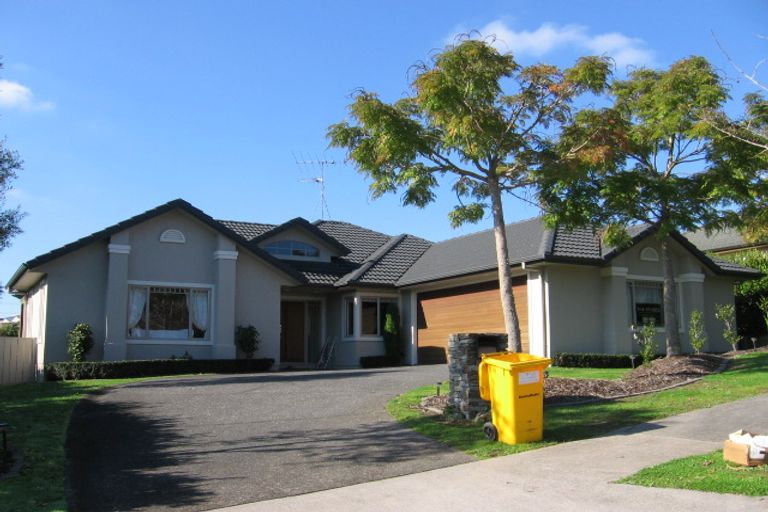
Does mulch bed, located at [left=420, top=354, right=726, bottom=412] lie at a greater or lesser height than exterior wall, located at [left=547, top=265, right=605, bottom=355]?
lesser

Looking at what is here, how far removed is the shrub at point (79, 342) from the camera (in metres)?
18.6

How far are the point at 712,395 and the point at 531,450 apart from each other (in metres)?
4.72

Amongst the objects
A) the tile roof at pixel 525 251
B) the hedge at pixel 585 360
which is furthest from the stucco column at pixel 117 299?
the hedge at pixel 585 360

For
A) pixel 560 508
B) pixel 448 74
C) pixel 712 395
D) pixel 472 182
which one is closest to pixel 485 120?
pixel 448 74

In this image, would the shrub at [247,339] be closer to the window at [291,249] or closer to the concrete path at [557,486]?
the window at [291,249]

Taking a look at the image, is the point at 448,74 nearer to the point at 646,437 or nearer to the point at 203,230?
the point at 646,437

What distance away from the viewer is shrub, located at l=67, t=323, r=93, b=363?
18609 millimetres

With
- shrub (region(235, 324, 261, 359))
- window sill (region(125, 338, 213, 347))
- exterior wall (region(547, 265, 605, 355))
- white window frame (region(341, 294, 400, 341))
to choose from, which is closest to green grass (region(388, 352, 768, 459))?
exterior wall (region(547, 265, 605, 355))

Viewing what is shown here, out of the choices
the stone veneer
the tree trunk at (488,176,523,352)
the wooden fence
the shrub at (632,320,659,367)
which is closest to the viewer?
the stone veneer

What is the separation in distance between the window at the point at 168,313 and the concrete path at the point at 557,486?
14227 millimetres

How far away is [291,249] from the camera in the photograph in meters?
25.6

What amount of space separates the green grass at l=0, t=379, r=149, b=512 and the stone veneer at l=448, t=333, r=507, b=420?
17.9 feet

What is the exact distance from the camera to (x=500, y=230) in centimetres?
1371

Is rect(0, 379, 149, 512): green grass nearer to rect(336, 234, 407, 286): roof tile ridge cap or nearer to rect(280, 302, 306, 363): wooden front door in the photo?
rect(280, 302, 306, 363): wooden front door
